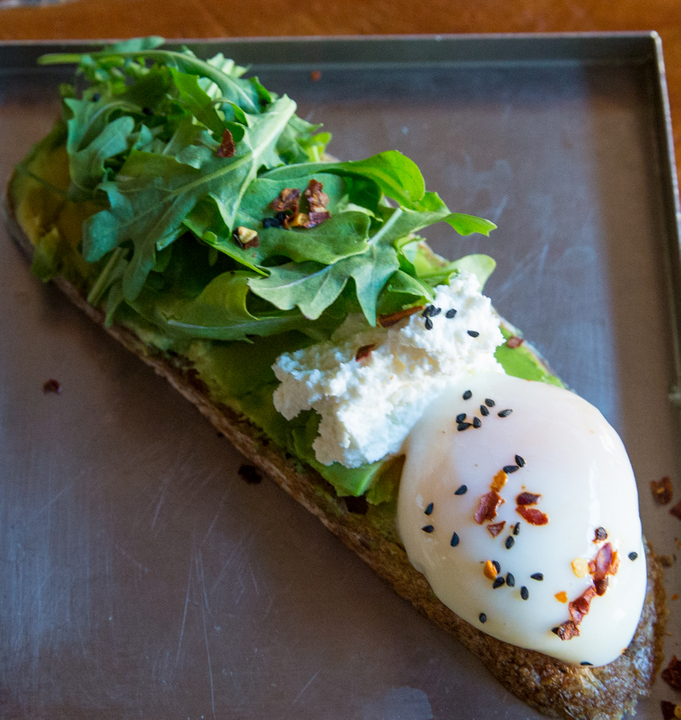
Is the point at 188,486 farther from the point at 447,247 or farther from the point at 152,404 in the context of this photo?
the point at 447,247

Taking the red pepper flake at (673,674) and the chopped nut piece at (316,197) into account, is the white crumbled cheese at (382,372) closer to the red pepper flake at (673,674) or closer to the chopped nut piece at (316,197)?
the chopped nut piece at (316,197)

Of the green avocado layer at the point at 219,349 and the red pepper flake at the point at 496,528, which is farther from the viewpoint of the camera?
the green avocado layer at the point at 219,349

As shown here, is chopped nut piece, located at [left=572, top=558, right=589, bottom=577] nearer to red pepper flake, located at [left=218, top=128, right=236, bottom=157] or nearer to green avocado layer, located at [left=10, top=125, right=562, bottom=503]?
green avocado layer, located at [left=10, top=125, right=562, bottom=503]

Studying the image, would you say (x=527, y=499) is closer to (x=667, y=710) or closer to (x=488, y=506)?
(x=488, y=506)

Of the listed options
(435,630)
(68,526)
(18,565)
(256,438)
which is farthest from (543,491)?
(18,565)

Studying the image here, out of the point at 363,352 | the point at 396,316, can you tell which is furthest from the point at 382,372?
the point at 396,316

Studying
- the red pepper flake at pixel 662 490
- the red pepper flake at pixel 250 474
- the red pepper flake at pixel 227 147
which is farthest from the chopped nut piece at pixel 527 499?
the red pepper flake at pixel 227 147
